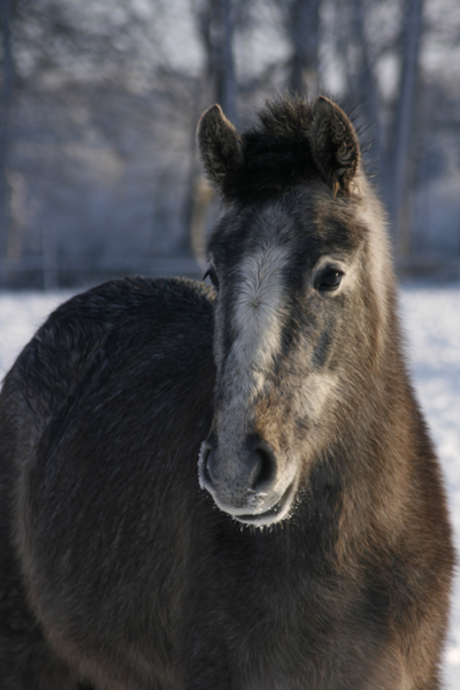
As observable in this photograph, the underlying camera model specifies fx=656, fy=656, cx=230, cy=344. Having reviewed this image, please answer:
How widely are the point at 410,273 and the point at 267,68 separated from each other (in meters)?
7.29

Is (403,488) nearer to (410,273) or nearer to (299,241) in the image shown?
(299,241)

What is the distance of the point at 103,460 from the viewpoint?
2701 mm

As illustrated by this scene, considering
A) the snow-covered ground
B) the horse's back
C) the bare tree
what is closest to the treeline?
the bare tree

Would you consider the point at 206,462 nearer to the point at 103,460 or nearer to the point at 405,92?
the point at 103,460

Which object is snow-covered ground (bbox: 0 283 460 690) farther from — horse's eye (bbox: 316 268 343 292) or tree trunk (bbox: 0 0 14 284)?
tree trunk (bbox: 0 0 14 284)

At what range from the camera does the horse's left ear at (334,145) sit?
1.97 m

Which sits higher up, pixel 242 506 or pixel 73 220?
pixel 242 506

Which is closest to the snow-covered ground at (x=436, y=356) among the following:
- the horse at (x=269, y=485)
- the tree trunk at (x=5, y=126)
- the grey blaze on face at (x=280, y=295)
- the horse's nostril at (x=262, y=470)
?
the horse at (x=269, y=485)

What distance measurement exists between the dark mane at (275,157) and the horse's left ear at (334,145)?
42 mm

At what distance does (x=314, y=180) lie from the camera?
208cm

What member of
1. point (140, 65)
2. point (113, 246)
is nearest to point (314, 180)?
point (140, 65)

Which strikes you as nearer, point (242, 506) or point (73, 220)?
point (242, 506)

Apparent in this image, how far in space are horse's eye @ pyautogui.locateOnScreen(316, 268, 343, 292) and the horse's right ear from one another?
0.51 meters

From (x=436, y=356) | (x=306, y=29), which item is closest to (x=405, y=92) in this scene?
(x=306, y=29)
